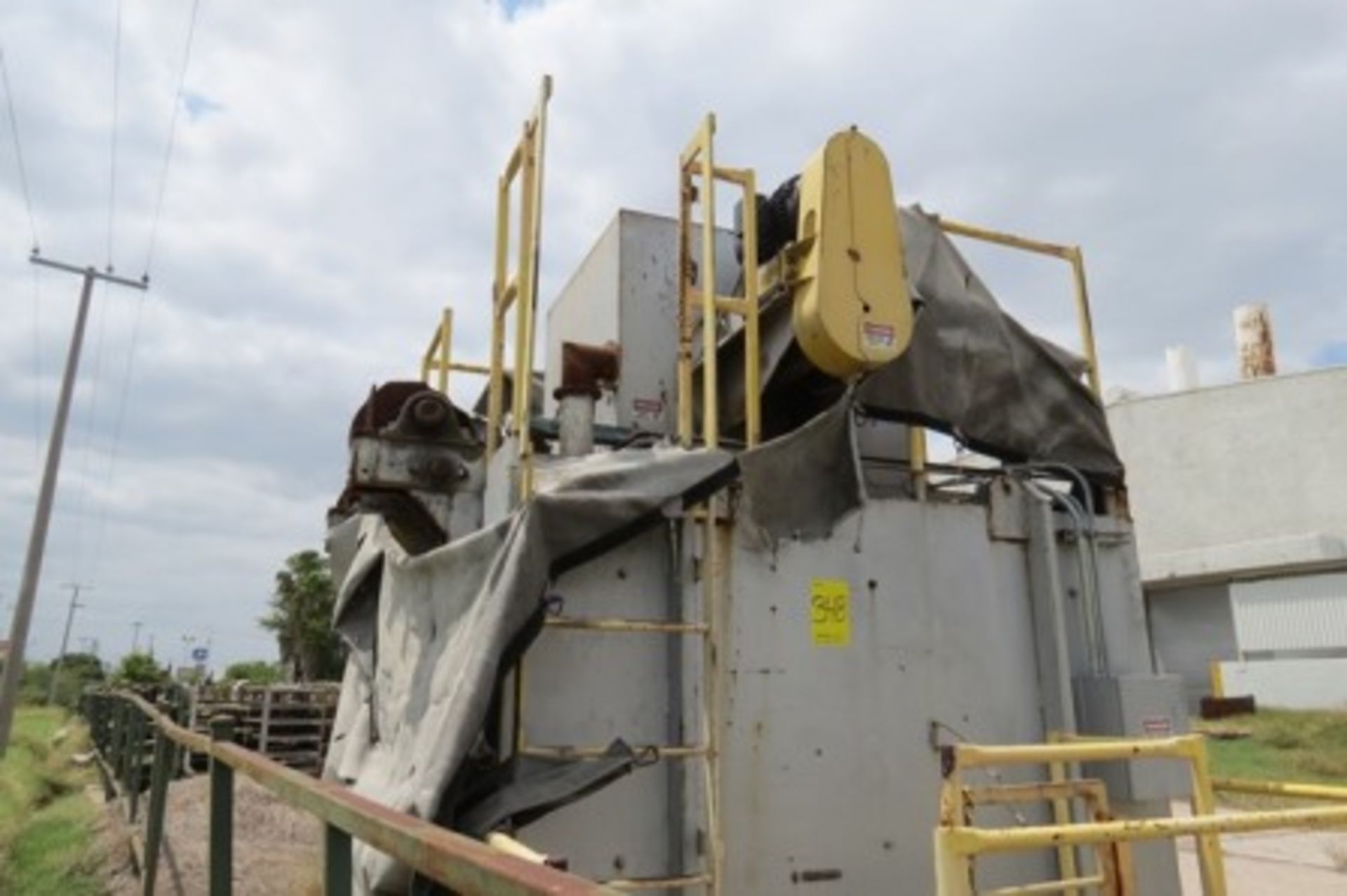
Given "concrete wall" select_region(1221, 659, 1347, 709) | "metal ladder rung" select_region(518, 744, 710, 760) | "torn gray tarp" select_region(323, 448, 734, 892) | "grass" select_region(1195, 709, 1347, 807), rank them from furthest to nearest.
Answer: "concrete wall" select_region(1221, 659, 1347, 709)
"grass" select_region(1195, 709, 1347, 807)
"metal ladder rung" select_region(518, 744, 710, 760)
"torn gray tarp" select_region(323, 448, 734, 892)

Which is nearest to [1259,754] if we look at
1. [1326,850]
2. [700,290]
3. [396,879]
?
[1326,850]

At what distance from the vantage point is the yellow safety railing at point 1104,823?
264cm

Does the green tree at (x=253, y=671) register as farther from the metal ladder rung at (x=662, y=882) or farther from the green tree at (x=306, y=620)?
the metal ladder rung at (x=662, y=882)

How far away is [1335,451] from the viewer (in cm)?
2850

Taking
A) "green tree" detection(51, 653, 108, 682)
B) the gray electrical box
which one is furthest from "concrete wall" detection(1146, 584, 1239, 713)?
"green tree" detection(51, 653, 108, 682)

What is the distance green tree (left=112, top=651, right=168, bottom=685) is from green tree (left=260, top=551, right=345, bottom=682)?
4687mm

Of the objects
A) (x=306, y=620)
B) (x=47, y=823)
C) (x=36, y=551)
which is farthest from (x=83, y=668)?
(x=47, y=823)

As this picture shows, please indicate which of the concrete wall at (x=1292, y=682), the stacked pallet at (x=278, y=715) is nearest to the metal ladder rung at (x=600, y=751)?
the stacked pallet at (x=278, y=715)

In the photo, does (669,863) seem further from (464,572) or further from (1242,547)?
(1242,547)

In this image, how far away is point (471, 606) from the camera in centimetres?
432

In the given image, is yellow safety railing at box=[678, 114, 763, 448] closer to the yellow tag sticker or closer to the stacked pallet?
the yellow tag sticker

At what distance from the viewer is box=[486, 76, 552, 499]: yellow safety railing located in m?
4.46

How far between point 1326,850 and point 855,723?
8.06m

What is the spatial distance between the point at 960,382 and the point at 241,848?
7128 millimetres
